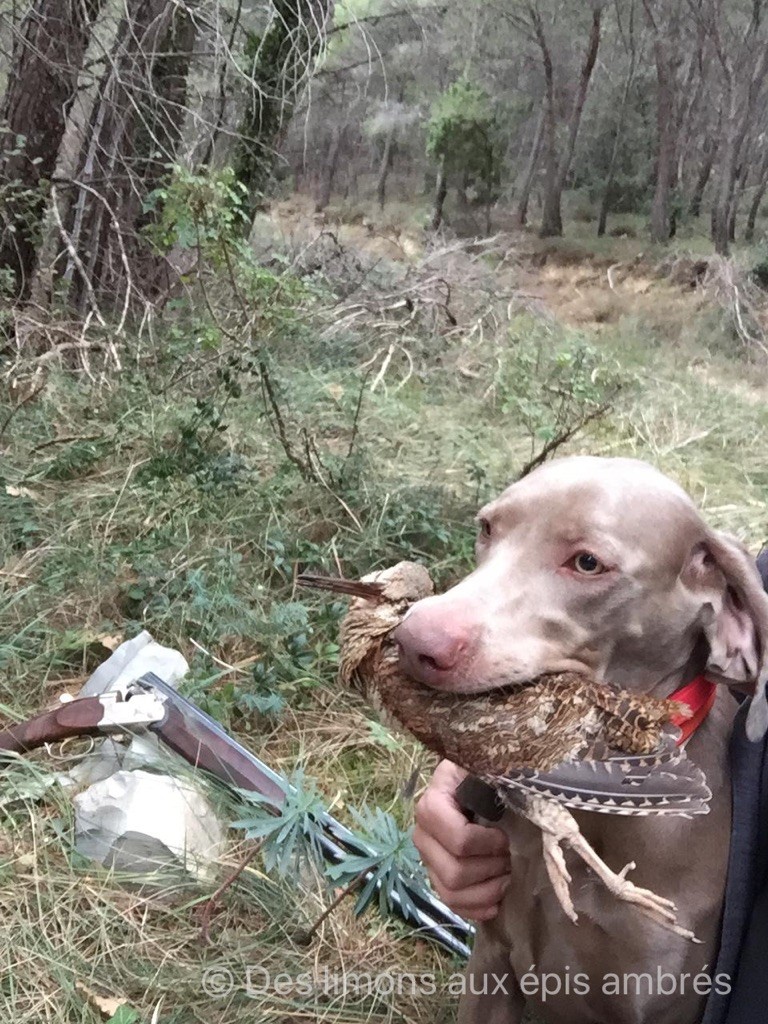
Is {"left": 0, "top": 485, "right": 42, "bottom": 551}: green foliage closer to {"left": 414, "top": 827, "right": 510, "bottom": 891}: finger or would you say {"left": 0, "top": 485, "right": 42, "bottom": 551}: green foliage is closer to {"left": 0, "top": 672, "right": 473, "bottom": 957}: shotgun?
{"left": 0, "top": 672, "right": 473, "bottom": 957}: shotgun

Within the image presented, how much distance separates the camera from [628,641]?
1.29m

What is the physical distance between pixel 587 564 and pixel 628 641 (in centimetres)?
12

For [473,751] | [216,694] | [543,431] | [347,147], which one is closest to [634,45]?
[347,147]

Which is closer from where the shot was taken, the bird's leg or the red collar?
the bird's leg

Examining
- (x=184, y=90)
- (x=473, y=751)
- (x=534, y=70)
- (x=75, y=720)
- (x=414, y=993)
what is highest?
(x=534, y=70)

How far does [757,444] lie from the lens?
468 centimetres

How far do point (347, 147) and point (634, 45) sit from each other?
1.82 m

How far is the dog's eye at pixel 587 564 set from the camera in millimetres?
1271

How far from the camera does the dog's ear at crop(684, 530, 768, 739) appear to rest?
4.08ft

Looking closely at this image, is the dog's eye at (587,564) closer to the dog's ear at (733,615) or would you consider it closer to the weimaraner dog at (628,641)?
the weimaraner dog at (628,641)

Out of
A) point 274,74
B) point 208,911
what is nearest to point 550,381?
point 274,74

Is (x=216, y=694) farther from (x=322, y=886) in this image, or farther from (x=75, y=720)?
(x=322, y=886)

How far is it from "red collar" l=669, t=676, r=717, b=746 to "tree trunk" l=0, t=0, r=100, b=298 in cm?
362

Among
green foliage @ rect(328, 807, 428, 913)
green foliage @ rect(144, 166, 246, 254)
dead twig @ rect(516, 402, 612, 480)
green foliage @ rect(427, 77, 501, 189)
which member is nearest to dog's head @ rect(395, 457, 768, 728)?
green foliage @ rect(328, 807, 428, 913)
